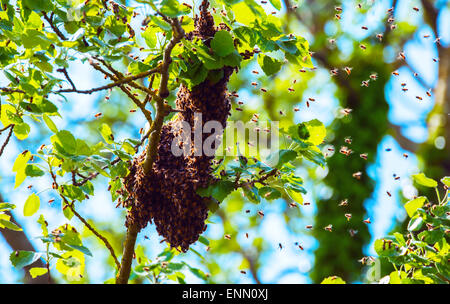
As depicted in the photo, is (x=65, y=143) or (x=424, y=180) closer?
(x=65, y=143)

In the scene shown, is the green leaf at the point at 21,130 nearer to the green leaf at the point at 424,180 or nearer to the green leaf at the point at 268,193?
the green leaf at the point at 268,193

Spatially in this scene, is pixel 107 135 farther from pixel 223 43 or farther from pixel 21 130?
pixel 223 43

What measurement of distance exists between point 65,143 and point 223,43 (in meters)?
0.64

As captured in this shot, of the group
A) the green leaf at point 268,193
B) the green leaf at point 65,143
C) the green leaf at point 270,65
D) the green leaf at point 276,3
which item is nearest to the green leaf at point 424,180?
the green leaf at point 268,193

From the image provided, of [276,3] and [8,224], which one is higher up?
[276,3]

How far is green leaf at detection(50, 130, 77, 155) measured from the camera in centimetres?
170

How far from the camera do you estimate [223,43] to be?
5.54 ft

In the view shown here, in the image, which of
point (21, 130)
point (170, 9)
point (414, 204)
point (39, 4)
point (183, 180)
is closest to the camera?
point (170, 9)

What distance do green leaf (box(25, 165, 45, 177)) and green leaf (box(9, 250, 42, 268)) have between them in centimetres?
29

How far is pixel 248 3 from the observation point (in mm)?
1446

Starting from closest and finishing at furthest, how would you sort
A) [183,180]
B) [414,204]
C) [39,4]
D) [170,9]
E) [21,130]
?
[170,9]
[39,4]
[183,180]
[21,130]
[414,204]

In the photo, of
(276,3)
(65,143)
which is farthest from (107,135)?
(276,3)

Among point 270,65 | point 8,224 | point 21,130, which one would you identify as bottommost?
point 8,224
